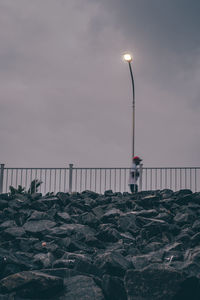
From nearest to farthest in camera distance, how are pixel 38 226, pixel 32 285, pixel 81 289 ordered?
pixel 32 285, pixel 81 289, pixel 38 226

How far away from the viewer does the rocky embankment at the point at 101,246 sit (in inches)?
248

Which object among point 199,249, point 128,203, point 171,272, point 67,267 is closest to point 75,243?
point 67,267

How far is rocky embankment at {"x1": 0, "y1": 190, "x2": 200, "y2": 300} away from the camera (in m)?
6.30

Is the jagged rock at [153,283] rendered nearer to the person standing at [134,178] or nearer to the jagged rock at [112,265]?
the jagged rock at [112,265]

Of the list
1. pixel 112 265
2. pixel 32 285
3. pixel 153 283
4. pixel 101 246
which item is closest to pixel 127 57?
pixel 101 246

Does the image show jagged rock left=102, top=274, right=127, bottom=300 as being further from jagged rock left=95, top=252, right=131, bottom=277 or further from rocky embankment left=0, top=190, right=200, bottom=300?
jagged rock left=95, top=252, right=131, bottom=277

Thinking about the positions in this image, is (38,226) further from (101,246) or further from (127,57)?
(127,57)

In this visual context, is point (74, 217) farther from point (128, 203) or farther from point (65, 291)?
point (65, 291)

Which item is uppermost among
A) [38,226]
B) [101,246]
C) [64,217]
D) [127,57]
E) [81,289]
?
[127,57]

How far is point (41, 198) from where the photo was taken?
15.8 m

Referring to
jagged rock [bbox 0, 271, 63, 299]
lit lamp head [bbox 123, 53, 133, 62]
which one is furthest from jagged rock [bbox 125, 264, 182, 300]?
lit lamp head [bbox 123, 53, 133, 62]

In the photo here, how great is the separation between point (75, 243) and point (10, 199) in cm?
661

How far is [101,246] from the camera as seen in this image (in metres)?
10.1

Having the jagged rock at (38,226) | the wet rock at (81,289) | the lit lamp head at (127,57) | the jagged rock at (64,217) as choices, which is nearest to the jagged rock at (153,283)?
the wet rock at (81,289)
